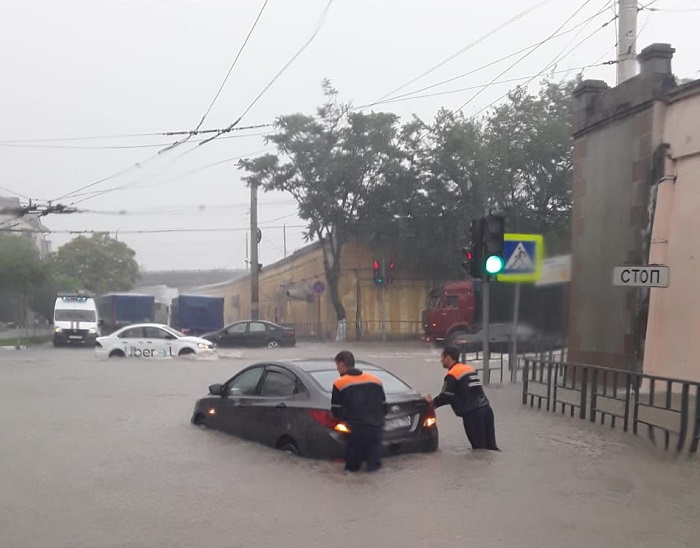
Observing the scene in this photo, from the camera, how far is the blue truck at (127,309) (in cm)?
4375

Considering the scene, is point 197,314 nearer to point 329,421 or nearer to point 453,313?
point 453,313

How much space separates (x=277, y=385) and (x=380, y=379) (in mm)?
1202

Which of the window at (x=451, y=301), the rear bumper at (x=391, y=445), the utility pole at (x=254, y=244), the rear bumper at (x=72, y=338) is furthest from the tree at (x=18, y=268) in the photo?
the rear bumper at (x=391, y=445)

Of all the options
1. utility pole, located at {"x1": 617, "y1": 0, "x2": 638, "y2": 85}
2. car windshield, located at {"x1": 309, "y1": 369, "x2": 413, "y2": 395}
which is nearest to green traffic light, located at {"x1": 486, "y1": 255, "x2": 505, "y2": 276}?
utility pole, located at {"x1": 617, "y1": 0, "x2": 638, "y2": 85}

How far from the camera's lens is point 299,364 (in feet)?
32.7

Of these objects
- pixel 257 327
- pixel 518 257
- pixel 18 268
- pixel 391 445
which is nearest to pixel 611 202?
pixel 518 257

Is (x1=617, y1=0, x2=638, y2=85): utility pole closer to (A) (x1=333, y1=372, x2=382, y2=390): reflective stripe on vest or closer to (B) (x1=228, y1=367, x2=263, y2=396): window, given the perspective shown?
(B) (x1=228, y1=367, x2=263, y2=396): window

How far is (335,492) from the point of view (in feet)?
26.2

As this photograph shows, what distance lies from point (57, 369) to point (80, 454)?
42.8 feet

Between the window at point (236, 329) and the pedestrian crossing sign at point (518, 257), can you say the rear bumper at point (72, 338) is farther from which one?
the pedestrian crossing sign at point (518, 257)

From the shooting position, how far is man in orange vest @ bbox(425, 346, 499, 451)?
9.36m

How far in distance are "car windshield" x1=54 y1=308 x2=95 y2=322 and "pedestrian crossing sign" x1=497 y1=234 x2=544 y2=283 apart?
2456 centimetres

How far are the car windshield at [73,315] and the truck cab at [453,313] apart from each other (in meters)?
14.6

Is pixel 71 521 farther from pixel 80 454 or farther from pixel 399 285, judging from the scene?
pixel 399 285
